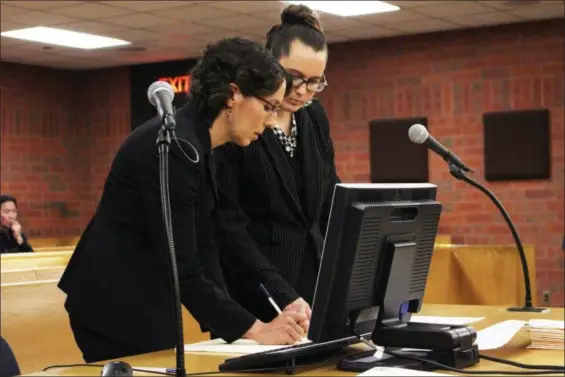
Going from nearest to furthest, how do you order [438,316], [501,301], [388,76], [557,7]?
[438,316] < [501,301] < [557,7] < [388,76]

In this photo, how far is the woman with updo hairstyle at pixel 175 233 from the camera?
189 centimetres

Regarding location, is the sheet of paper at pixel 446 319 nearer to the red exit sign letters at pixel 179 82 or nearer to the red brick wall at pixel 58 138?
the red exit sign letters at pixel 179 82

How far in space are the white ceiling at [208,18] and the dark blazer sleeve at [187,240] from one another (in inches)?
187

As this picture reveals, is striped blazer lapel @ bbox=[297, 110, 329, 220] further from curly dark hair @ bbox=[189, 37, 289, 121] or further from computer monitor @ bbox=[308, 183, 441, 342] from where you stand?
computer monitor @ bbox=[308, 183, 441, 342]

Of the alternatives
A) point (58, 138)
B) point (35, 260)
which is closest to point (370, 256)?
point (35, 260)

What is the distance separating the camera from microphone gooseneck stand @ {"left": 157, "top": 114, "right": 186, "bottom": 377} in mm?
1602

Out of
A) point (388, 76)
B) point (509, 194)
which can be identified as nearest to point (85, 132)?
point (388, 76)

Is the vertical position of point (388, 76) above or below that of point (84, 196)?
above

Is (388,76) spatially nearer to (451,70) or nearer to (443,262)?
(451,70)

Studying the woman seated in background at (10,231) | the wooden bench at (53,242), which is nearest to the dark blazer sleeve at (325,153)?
the woman seated in background at (10,231)

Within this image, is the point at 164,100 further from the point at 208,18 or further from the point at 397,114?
the point at 397,114

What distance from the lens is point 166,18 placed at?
299 inches

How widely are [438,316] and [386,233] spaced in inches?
34.1

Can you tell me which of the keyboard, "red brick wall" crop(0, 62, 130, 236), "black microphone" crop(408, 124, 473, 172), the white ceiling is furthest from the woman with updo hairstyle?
"red brick wall" crop(0, 62, 130, 236)
